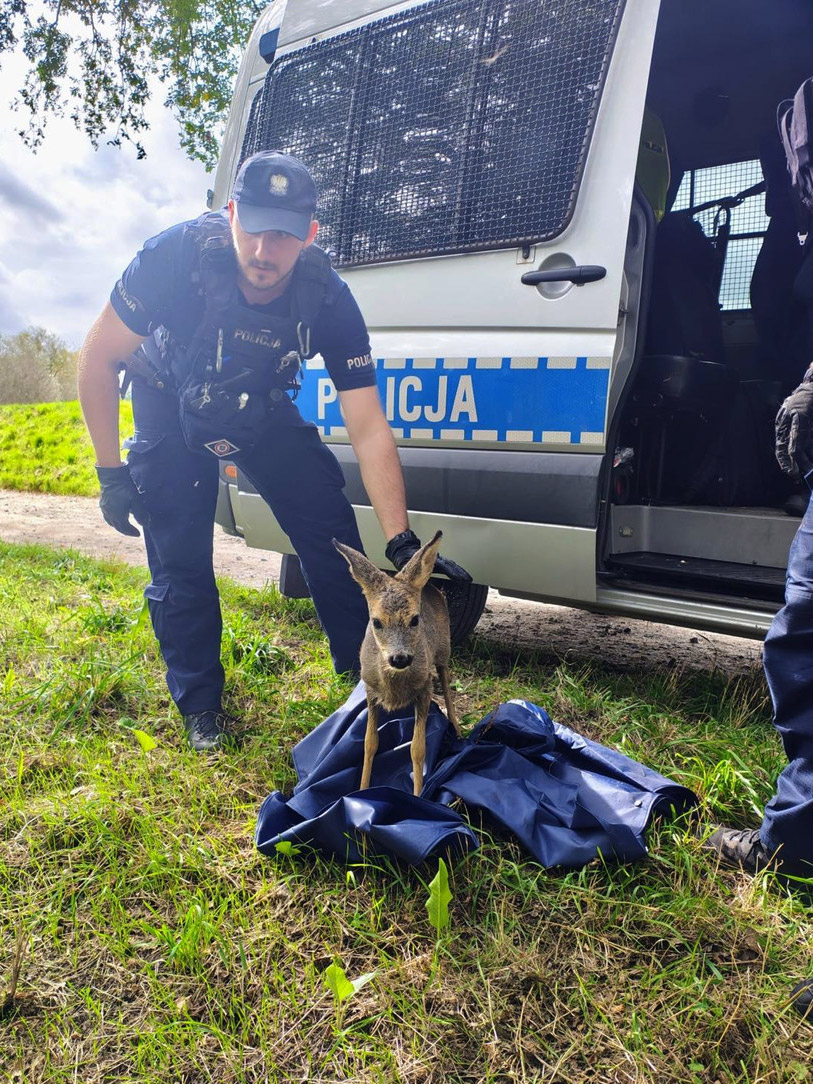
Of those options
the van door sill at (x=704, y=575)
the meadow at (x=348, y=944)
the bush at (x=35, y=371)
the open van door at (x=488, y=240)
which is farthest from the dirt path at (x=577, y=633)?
the bush at (x=35, y=371)

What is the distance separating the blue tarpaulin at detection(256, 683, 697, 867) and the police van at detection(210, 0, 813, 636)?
680 mm

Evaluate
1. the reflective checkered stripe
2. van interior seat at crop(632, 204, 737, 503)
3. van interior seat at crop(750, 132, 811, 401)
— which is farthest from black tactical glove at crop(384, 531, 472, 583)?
van interior seat at crop(750, 132, 811, 401)

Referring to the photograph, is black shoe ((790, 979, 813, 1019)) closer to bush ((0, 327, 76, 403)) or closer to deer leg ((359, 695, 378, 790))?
deer leg ((359, 695, 378, 790))

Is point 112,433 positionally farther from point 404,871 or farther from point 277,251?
point 404,871

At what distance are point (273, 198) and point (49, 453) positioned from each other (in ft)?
34.4

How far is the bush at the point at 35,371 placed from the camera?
21.9 metres

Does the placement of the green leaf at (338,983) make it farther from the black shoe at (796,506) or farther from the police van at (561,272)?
the black shoe at (796,506)

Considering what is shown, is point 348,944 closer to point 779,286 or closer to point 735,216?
point 779,286

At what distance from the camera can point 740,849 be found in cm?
201

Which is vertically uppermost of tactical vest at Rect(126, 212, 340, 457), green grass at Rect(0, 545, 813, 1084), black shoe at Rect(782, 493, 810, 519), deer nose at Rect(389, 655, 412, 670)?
tactical vest at Rect(126, 212, 340, 457)

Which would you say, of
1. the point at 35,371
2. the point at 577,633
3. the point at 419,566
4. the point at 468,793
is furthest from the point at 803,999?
the point at 35,371

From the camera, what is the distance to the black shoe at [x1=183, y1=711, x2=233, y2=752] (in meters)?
2.71

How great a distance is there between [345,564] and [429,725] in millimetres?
857

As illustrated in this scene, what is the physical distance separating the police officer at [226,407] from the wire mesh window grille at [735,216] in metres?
2.23
